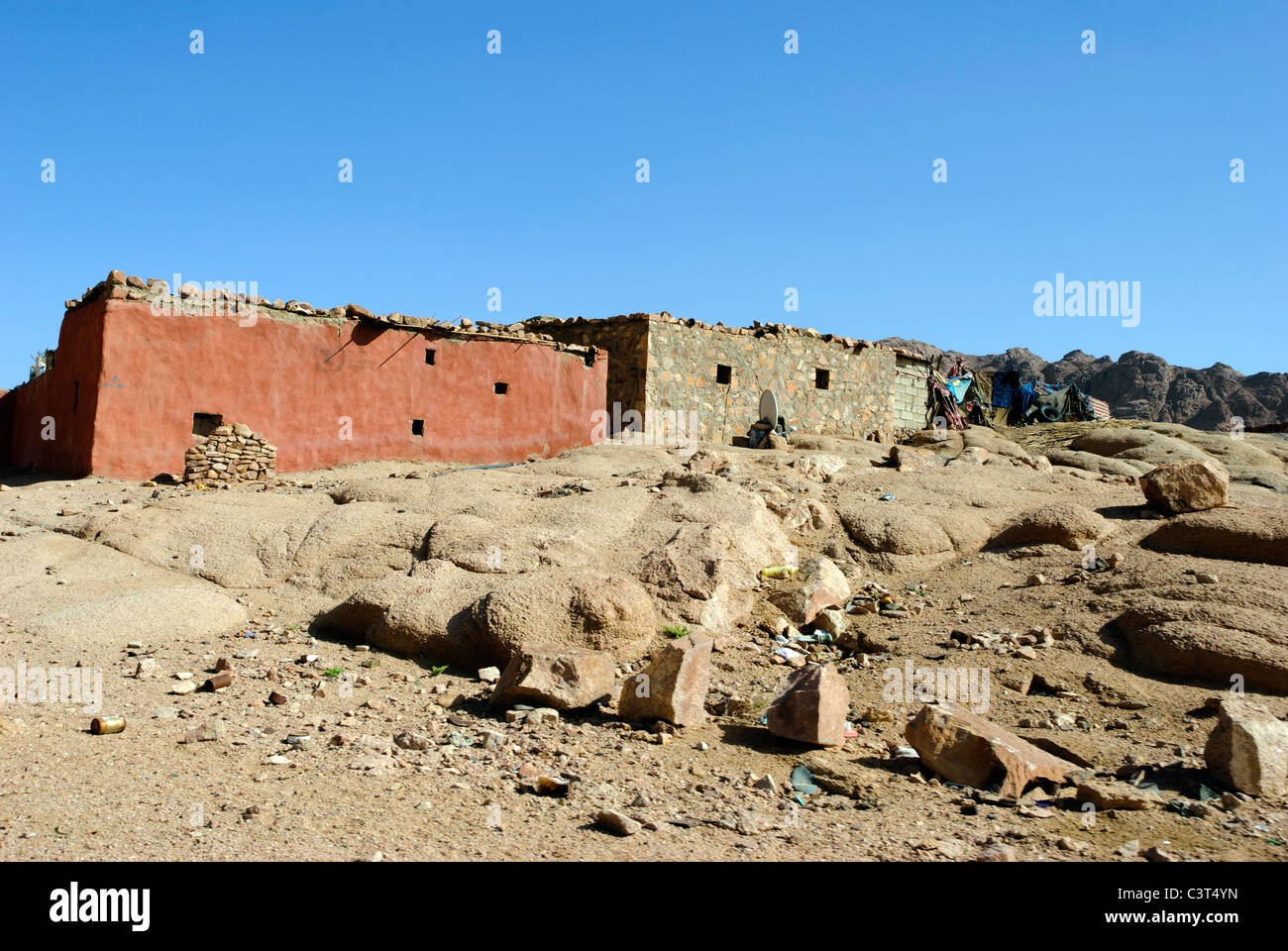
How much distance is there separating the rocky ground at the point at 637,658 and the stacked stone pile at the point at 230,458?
1303mm

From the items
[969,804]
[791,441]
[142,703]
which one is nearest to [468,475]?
[142,703]

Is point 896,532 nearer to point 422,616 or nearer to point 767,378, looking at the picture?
point 422,616

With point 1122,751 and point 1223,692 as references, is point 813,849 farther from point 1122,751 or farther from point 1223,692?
point 1223,692

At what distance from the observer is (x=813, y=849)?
385 cm

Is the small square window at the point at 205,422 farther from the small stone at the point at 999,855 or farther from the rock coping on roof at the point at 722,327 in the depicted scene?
the small stone at the point at 999,855

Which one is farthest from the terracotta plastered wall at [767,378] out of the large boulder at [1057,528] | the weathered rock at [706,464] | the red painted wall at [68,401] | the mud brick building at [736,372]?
the large boulder at [1057,528]

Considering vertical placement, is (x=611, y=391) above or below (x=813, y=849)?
above

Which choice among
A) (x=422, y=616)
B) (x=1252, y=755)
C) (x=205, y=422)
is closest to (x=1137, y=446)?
(x=1252, y=755)

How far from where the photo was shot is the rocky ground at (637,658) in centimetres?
406

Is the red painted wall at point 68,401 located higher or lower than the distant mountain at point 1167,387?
lower

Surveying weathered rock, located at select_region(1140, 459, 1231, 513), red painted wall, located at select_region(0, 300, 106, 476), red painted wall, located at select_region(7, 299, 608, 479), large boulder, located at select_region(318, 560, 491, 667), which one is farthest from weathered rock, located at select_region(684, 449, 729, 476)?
red painted wall, located at select_region(0, 300, 106, 476)

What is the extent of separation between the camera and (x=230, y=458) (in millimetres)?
12430
